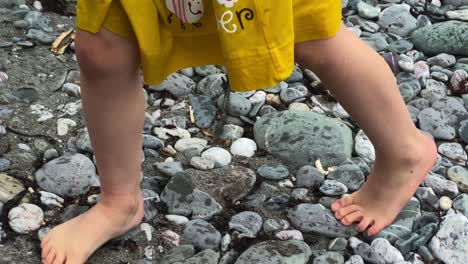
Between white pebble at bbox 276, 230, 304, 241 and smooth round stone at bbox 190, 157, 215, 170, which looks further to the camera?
smooth round stone at bbox 190, 157, 215, 170

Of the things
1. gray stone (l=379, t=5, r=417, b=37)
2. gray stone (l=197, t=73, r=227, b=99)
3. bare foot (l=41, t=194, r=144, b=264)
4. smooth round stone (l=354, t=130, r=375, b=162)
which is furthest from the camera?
gray stone (l=379, t=5, r=417, b=37)

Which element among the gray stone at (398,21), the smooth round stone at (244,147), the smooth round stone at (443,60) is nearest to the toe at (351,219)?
the smooth round stone at (244,147)

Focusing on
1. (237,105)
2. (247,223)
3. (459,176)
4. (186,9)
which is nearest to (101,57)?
(186,9)

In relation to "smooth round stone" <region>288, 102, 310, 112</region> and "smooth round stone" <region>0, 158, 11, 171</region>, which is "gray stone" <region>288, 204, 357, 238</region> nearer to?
"smooth round stone" <region>288, 102, 310, 112</region>

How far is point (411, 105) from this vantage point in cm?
237

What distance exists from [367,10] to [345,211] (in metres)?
1.02

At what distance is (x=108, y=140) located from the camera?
5.59 feet

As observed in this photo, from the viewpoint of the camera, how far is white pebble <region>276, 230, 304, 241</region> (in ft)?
6.24

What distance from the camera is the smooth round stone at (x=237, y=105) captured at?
2291 mm

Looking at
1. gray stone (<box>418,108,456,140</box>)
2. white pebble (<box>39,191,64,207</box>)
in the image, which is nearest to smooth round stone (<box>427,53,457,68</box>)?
gray stone (<box>418,108,456,140</box>)

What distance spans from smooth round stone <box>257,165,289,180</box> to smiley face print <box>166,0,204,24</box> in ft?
2.35

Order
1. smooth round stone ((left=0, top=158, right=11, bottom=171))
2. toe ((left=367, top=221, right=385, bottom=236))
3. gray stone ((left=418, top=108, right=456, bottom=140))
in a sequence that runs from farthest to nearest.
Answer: gray stone ((left=418, top=108, right=456, bottom=140)), smooth round stone ((left=0, top=158, right=11, bottom=171)), toe ((left=367, top=221, right=385, bottom=236))

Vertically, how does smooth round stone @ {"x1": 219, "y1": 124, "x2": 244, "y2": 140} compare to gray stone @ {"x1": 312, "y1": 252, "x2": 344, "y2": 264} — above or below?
above

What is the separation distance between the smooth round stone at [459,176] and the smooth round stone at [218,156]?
0.56 meters
